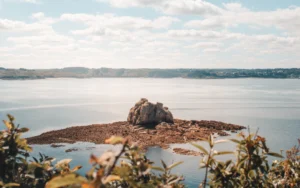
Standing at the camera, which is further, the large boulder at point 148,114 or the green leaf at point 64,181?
the large boulder at point 148,114

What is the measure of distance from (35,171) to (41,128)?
216 ft

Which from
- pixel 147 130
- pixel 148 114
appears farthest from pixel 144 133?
pixel 148 114

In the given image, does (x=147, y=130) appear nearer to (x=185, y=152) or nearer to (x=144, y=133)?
(x=144, y=133)

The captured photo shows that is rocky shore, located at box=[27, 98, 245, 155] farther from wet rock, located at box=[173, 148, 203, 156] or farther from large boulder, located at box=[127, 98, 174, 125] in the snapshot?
wet rock, located at box=[173, 148, 203, 156]

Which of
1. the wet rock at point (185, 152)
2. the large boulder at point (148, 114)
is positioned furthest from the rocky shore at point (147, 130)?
the wet rock at point (185, 152)

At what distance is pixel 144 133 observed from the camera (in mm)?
59406

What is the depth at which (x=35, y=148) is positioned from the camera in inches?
1913

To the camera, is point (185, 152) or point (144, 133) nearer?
point (185, 152)

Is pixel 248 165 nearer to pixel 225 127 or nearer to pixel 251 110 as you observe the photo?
pixel 225 127

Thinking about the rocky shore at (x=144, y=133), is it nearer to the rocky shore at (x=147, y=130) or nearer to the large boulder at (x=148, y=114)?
the rocky shore at (x=147, y=130)

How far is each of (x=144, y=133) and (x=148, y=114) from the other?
7.36 metres

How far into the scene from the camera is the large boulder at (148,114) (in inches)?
2591

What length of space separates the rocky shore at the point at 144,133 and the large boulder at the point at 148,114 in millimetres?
1617

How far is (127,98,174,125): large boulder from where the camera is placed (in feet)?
216
